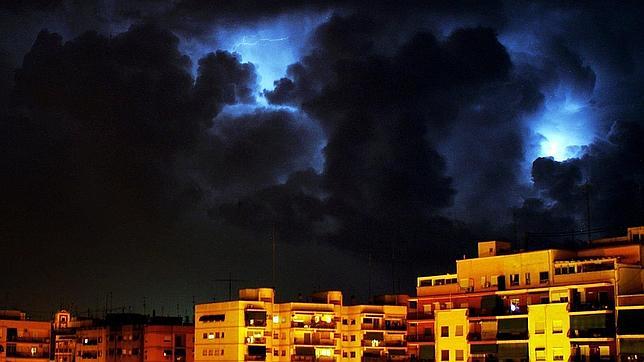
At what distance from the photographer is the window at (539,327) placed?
91.4 metres

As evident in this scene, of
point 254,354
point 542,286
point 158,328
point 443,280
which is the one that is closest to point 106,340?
point 158,328

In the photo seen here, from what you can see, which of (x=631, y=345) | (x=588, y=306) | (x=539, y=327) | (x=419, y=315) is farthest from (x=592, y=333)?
(x=419, y=315)

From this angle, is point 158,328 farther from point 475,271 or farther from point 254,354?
point 475,271

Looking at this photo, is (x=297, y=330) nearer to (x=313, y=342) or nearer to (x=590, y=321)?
(x=313, y=342)

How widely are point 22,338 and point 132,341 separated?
48.2 ft

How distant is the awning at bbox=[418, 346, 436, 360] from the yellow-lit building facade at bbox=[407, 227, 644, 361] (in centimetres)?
10

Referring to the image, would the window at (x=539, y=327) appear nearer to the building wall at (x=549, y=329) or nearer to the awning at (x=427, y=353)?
the building wall at (x=549, y=329)

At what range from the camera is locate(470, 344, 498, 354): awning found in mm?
96113

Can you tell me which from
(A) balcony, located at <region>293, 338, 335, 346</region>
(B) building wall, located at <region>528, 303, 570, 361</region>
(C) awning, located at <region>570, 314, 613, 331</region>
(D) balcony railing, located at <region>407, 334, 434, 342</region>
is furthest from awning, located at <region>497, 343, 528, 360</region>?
(A) balcony, located at <region>293, 338, 335, 346</region>

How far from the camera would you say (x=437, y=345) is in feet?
333

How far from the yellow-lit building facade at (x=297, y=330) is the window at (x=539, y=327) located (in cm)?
3659

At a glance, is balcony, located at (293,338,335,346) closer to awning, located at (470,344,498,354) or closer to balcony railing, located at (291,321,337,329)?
balcony railing, located at (291,321,337,329)

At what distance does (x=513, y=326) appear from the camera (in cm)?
9431

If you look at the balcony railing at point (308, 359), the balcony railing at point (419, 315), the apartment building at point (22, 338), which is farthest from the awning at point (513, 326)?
the apartment building at point (22, 338)
